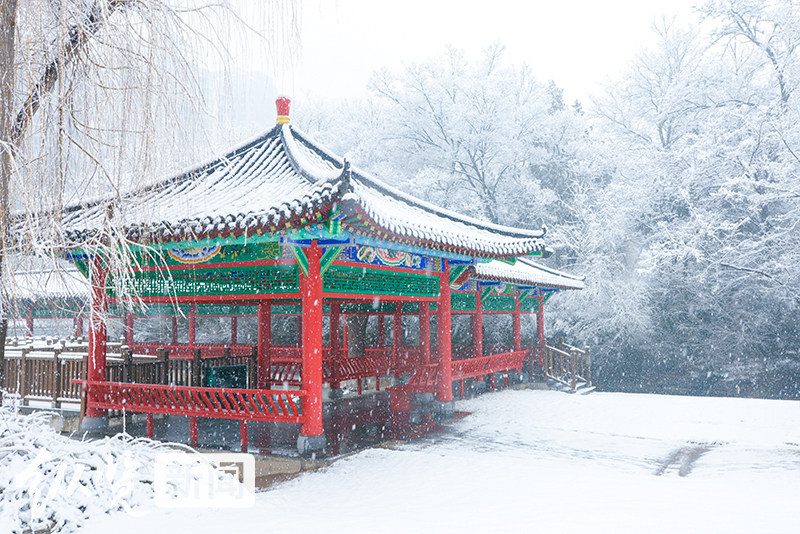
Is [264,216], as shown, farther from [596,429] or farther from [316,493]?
[596,429]

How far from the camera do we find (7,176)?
190 inches

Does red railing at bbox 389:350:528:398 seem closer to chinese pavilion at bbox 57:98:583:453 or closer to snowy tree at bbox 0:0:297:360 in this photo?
chinese pavilion at bbox 57:98:583:453

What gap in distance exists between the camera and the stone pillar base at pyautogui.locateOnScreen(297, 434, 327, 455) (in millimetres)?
7906

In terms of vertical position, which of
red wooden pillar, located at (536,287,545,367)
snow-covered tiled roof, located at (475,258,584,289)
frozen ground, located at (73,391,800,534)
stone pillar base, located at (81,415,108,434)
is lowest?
frozen ground, located at (73,391,800,534)

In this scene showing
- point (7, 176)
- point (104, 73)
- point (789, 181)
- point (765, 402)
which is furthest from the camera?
point (789, 181)

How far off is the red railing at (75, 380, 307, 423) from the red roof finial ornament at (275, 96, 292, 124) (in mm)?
4861

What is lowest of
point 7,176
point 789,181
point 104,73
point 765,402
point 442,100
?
point 765,402

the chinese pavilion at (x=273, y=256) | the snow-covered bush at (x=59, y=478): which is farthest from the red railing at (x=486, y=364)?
the snow-covered bush at (x=59, y=478)

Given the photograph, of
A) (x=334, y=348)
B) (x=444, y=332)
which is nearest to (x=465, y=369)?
(x=444, y=332)

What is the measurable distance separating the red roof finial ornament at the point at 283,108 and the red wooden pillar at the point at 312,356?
11.8 ft

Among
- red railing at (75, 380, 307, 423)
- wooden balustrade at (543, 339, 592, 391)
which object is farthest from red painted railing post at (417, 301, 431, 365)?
wooden balustrade at (543, 339, 592, 391)

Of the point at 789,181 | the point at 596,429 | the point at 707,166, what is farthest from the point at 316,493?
the point at 707,166

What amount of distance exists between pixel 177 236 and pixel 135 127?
2.79 metres

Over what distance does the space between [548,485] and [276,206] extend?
4.48m
